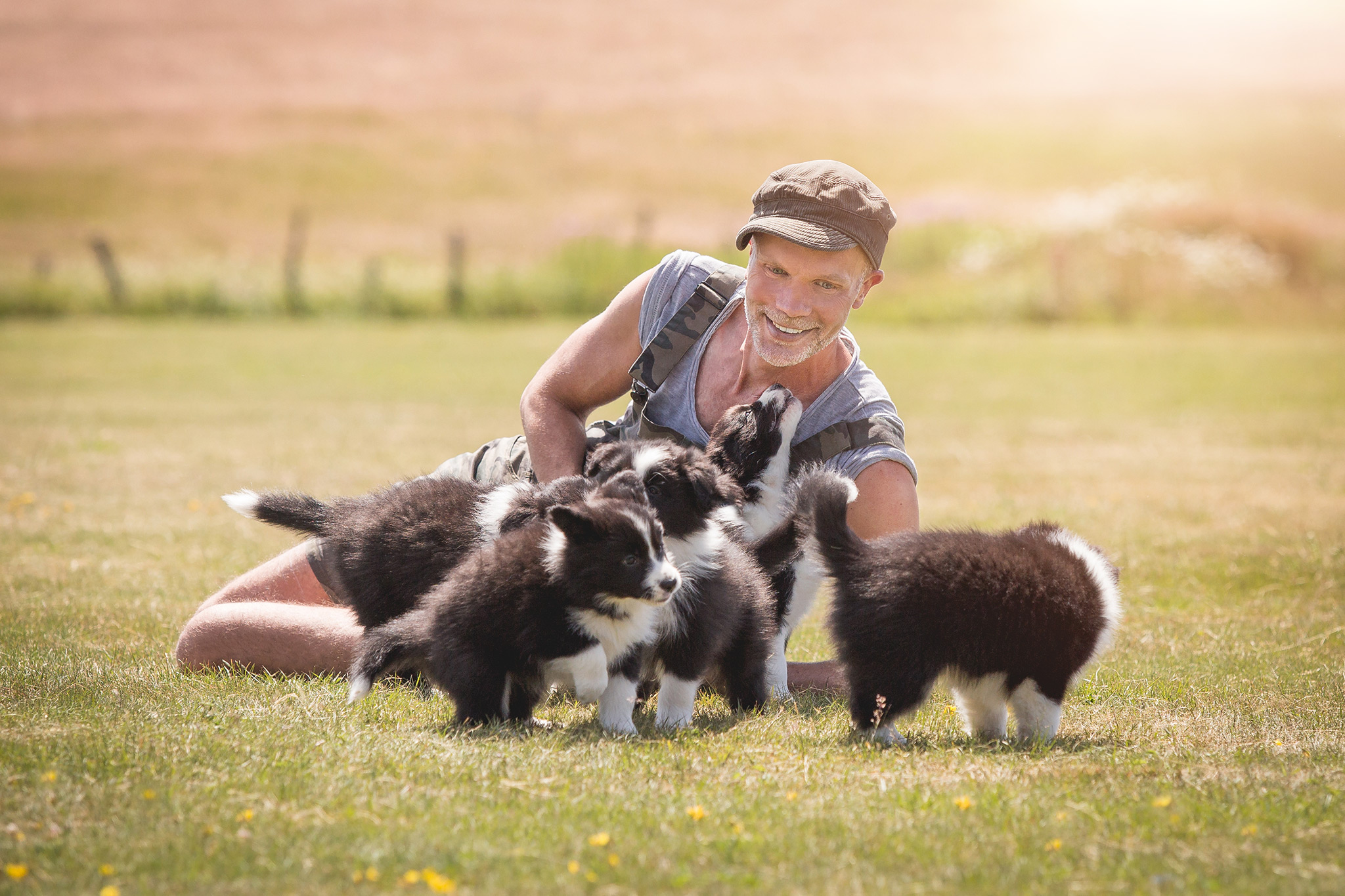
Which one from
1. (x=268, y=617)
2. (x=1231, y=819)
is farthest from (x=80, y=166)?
(x=1231, y=819)

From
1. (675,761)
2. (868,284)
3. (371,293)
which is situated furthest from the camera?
(371,293)

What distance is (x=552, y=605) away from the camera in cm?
337

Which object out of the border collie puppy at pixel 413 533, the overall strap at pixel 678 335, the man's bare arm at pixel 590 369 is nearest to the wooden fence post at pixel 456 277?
the man's bare arm at pixel 590 369

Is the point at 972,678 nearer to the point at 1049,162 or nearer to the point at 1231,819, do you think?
the point at 1231,819

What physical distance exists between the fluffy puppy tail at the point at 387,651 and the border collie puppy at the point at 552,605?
0.05 meters

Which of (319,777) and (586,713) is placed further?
(586,713)

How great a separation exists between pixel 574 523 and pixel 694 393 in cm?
124

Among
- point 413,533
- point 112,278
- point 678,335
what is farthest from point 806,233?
point 112,278

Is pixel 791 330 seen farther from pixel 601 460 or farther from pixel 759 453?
pixel 601 460

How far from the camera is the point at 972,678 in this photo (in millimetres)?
3479

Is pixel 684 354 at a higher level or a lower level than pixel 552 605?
higher

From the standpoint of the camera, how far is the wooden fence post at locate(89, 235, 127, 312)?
76.3ft

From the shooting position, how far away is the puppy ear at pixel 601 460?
392 cm

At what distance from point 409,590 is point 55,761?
114cm
